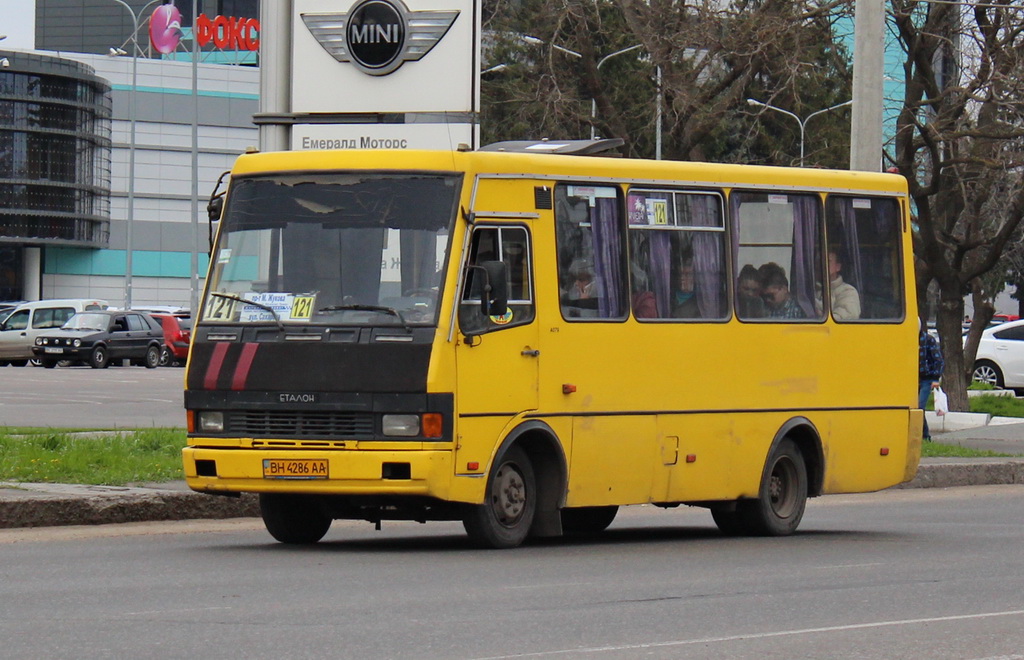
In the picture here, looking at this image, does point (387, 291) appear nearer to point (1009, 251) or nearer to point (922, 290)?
point (922, 290)

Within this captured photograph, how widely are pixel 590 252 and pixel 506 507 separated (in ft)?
6.33

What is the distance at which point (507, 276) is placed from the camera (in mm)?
12180

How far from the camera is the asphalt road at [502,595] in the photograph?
311 inches

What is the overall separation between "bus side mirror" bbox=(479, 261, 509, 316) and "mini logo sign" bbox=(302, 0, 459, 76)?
7986 millimetres

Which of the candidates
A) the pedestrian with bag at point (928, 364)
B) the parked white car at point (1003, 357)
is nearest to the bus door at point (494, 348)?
the pedestrian with bag at point (928, 364)

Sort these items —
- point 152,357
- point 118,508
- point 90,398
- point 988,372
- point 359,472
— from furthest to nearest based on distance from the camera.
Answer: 1. point 152,357
2. point 988,372
3. point 90,398
4. point 118,508
5. point 359,472

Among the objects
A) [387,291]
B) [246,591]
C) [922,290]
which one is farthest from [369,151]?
[922,290]

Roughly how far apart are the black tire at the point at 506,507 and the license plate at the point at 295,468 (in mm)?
1021

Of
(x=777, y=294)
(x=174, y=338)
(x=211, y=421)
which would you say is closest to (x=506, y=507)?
(x=211, y=421)

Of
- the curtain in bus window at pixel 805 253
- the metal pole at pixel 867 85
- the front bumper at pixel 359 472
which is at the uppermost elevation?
the metal pole at pixel 867 85

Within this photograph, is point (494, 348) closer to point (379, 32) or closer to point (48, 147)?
point (379, 32)

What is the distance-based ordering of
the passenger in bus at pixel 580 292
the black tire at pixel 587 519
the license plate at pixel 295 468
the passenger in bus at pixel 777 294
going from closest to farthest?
1. the license plate at pixel 295 468
2. the passenger in bus at pixel 580 292
3. the passenger in bus at pixel 777 294
4. the black tire at pixel 587 519

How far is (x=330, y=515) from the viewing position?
12.7 meters

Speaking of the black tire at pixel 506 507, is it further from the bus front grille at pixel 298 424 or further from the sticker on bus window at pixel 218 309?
the sticker on bus window at pixel 218 309
